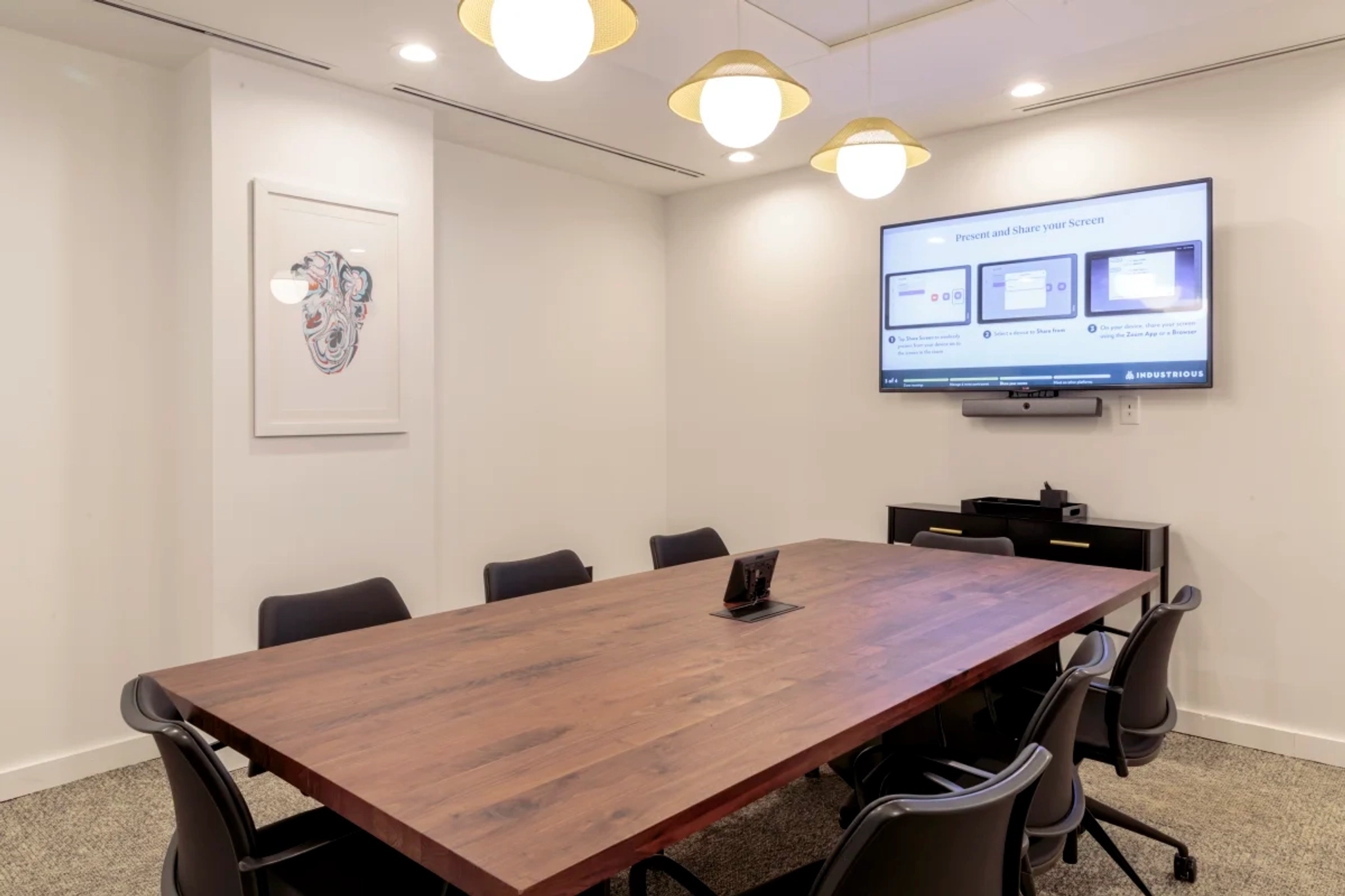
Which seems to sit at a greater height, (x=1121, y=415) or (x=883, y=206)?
(x=883, y=206)

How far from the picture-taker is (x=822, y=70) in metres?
3.63

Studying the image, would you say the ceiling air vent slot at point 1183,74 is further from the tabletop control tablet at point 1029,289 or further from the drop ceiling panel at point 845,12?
the drop ceiling panel at point 845,12

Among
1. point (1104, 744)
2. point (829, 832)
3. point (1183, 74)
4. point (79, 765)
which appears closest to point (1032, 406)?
point (1183, 74)

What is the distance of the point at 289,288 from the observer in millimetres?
3596

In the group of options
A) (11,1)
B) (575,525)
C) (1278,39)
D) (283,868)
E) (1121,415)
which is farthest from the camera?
(575,525)

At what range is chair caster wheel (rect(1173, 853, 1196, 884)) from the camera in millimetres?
2562

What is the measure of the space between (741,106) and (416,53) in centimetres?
174

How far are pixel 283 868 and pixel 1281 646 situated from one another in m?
3.80

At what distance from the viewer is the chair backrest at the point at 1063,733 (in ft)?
5.53

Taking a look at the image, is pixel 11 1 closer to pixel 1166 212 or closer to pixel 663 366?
pixel 663 366

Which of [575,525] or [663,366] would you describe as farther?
[663,366]

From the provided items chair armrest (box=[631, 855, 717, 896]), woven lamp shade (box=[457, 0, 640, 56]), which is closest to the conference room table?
chair armrest (box=[631, 855, 717, 896])

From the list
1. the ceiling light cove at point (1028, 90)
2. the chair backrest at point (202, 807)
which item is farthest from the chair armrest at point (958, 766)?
the ceiling light cove at point (1028, 90)

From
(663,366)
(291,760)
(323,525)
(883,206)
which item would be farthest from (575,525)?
(291,760)
